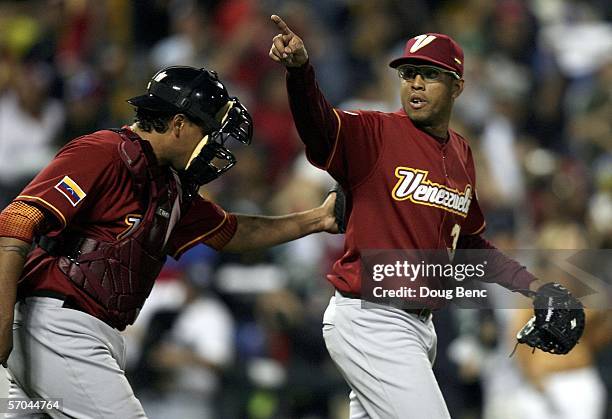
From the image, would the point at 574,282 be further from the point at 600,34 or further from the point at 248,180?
the point at 600,34

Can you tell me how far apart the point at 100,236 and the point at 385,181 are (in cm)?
111

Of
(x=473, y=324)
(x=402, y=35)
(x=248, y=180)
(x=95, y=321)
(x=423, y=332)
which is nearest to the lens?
(x=95, y=321)

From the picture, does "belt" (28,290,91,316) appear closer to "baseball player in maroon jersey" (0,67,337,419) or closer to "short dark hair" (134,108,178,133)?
"baseball player in maroon jersey" (0,67,337,419)

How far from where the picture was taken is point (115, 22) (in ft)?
33.5

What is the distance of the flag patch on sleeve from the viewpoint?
12.6 feet

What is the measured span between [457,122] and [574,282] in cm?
260

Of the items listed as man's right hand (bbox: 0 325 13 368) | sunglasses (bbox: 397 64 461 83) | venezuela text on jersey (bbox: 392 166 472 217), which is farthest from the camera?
sunglasses (bbox: 397 64 461 83)

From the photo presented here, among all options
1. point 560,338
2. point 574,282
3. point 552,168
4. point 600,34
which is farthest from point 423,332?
point 600,34

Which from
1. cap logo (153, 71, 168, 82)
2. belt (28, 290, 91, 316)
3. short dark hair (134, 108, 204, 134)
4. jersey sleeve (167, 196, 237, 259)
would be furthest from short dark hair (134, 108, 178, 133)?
belt (28, 290, 91, 316)

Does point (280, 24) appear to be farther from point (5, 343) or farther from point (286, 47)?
point (5, 343)

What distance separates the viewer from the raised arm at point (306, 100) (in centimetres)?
384

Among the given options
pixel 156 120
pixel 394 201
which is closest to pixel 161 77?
pixel 156 120

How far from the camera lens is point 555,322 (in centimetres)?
446

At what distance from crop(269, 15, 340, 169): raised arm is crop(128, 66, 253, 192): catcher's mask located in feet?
1.16
